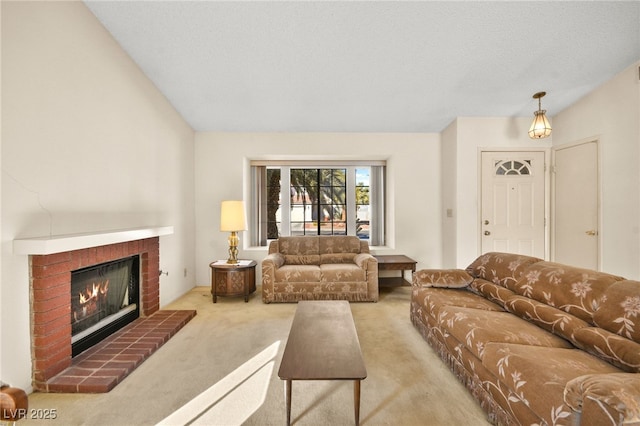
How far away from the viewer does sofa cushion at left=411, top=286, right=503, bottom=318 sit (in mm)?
2227

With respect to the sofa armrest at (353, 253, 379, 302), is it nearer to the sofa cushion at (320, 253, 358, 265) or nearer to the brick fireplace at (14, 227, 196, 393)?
the sofa cushion at (320, 253, 358, 265)

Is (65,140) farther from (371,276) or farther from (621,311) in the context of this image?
(621,311)

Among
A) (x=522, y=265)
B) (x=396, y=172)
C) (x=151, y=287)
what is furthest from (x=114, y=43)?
(x=522, y=265)

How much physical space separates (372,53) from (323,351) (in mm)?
2710

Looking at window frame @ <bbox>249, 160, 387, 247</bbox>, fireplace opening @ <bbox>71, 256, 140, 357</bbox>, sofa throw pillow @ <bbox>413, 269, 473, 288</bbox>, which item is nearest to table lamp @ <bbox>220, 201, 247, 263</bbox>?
window frame @ <bbox>249, 160, 387, 247</bbox>

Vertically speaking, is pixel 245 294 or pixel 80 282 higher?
pixel 80 282

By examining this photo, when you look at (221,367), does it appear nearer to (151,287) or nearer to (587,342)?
(151,287)

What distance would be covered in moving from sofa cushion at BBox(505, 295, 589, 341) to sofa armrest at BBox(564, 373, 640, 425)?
710mm

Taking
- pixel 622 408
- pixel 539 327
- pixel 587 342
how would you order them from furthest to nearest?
pixel 539 327 < pixel 587 342 < pixel 622 408

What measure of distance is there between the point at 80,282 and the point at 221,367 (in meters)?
1.40

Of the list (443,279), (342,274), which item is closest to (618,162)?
(443,279)

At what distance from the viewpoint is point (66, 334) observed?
2043mm

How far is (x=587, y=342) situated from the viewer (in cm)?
151

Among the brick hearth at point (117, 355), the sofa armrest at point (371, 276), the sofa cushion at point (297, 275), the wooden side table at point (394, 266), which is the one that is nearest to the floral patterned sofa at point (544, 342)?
the sofa armrest at point (371, 276)
